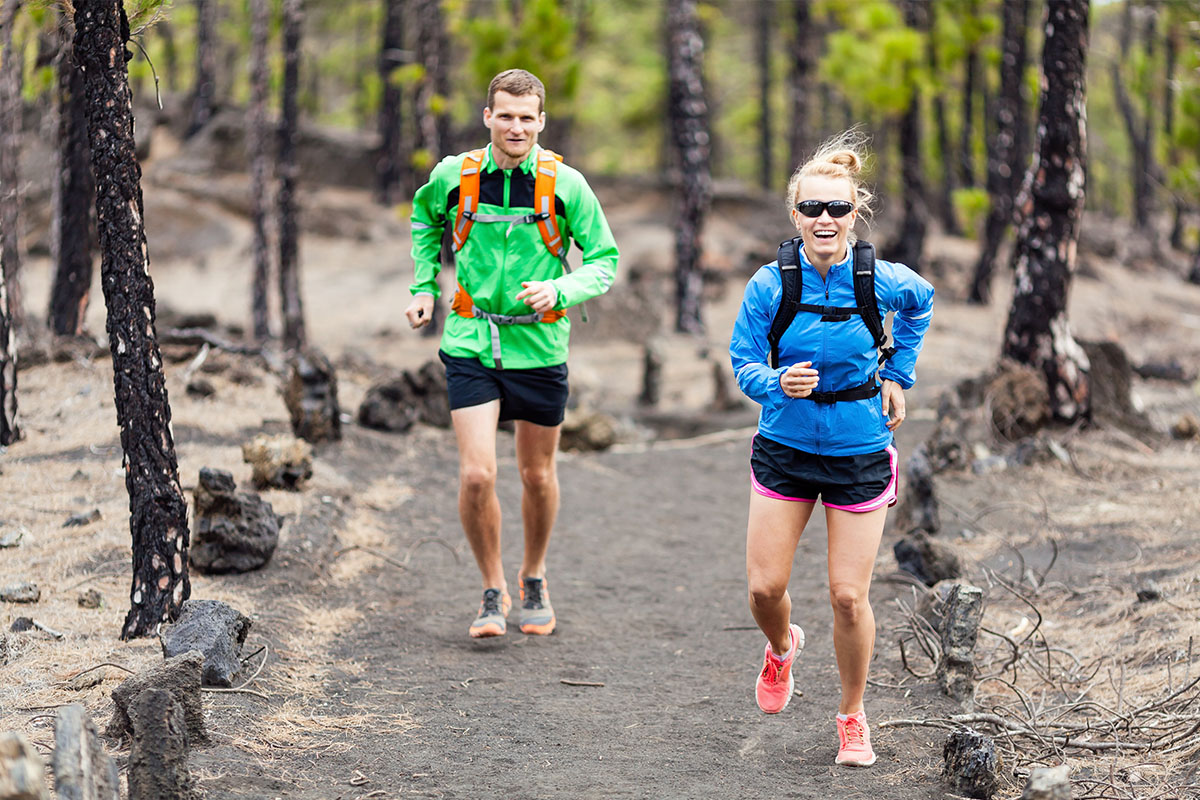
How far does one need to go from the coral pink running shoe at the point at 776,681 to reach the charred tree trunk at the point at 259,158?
11.7m

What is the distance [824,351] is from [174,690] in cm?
236

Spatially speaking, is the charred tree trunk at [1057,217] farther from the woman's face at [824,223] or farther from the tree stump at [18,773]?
the tree stump at [18,773]

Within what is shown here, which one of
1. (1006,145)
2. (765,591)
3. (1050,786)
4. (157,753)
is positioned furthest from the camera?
(1006,145)

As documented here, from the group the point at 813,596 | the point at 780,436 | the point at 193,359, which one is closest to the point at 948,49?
the point at 193,359

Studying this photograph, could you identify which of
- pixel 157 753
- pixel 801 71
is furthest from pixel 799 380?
pixel 801 71

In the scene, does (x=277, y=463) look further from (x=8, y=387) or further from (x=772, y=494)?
(x=772, y=494)

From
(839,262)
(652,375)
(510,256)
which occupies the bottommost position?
(652,375)

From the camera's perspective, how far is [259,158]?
1478cm

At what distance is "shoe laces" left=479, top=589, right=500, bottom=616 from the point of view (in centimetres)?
539

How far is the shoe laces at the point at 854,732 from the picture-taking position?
13.4 ft

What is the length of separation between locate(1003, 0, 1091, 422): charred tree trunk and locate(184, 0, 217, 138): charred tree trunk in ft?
67.5

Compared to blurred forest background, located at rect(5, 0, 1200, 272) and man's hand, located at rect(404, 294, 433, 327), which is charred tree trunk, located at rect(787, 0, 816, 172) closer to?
blurred forest background, located at rect(5, 0, 1200, 272)

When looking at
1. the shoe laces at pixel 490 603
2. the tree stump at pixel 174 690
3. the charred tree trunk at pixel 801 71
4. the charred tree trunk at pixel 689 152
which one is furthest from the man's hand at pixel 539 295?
the charred tree trunk at pixel 801 71

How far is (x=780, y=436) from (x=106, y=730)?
244cm
